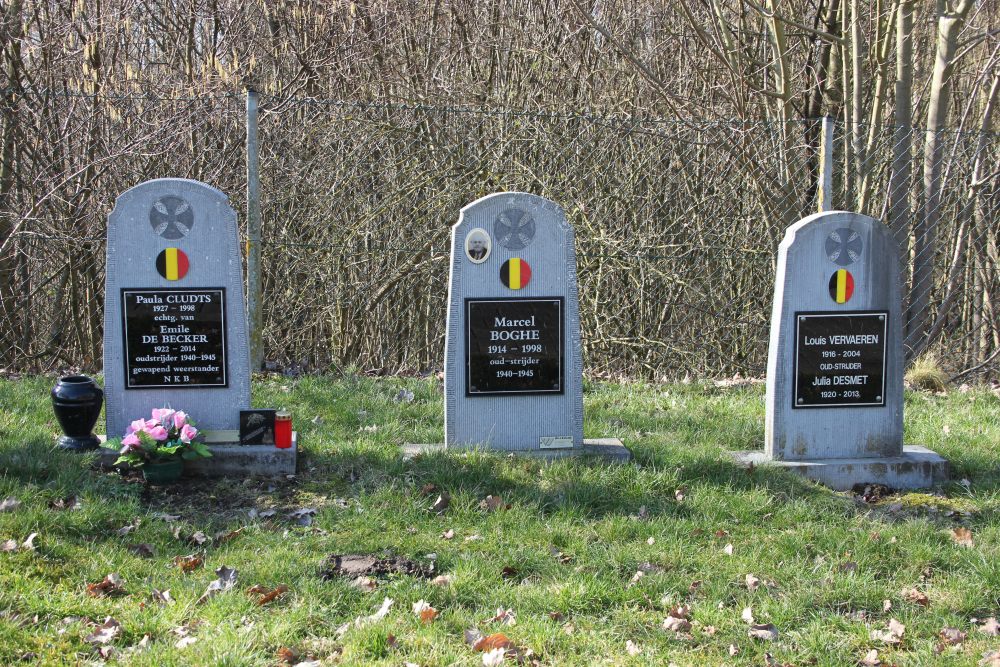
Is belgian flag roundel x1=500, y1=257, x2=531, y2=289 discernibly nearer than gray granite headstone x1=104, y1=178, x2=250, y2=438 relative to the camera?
No

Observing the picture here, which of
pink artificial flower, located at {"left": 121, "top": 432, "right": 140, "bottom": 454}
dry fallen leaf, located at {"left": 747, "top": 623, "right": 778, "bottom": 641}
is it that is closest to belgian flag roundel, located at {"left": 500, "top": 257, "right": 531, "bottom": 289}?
pink artificial flower, located at {"left": 121, "top": 432, "right": 140, "bottom": 454}

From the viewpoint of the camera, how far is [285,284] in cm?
917

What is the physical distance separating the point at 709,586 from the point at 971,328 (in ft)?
25.2

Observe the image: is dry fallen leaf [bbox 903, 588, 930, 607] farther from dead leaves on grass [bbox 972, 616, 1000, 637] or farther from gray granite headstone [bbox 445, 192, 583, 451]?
gray granite headstone [bbox 445, 192, 583, 451]

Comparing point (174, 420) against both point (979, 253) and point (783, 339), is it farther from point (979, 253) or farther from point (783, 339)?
point (979, 253)

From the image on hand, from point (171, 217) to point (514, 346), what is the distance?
2214mm

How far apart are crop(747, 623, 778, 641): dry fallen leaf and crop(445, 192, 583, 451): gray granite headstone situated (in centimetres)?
223

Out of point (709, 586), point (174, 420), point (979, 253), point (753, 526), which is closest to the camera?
point (709, 586)

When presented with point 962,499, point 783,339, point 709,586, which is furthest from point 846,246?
point 709,586

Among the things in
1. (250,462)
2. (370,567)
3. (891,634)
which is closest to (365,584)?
(370,567)

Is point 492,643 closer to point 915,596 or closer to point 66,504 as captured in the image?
point 915,596

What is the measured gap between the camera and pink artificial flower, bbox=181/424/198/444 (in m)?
5.38

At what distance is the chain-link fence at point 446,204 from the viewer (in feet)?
29.4

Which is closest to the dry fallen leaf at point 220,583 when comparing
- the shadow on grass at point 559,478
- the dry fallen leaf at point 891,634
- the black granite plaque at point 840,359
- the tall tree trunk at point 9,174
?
the shadow on grass at point 559,478
